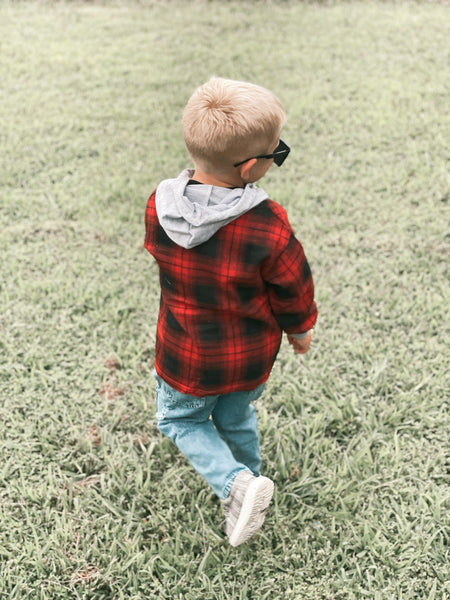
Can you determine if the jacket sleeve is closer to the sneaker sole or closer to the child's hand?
the child's hand

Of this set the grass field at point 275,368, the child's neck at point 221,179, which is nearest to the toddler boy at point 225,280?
the child's neck at point 221,179

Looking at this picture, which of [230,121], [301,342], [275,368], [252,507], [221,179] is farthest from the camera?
[275,368]

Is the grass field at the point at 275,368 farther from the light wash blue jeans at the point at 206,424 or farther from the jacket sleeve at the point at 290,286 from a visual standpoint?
the jacket sleeve at the point at 290,286

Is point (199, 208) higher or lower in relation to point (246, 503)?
higher

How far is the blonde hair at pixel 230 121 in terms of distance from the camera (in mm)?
1433

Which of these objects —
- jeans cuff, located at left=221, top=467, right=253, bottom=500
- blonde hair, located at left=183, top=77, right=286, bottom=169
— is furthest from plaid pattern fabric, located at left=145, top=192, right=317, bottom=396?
jeans cuff, located at left=221, top=467, right=253, bottom=500

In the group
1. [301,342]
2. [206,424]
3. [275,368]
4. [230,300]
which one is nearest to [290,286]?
[230,300]

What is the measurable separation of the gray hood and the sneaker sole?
756 millimetres

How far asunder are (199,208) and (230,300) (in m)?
0.28

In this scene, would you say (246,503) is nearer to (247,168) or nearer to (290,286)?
(290,286)

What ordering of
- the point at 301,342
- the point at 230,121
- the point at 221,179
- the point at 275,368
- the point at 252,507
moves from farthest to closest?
the point at 275,368, the point at 301,342, the point at 252,507, the point at 221,179, the point at 230,121

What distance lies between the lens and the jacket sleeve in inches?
62.8

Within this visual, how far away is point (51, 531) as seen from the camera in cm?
214

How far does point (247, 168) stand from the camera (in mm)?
1518
